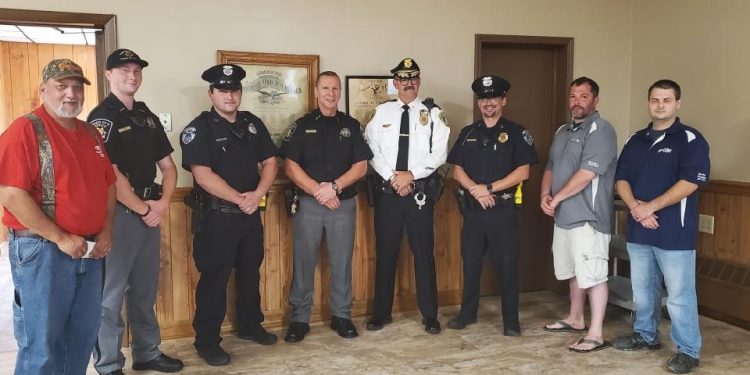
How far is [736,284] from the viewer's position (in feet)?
12.9

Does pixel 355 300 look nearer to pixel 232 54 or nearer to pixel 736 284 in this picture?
pixel 232 54

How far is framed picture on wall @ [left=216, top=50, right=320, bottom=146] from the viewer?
153 inches

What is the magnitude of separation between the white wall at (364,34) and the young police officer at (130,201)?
2.09ft

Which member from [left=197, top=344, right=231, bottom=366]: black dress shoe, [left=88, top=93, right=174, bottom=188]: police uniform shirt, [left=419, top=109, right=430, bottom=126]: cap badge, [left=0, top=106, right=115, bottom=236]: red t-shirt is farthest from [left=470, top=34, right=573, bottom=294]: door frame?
[left=0, top=106, right=115, bottom=236]: red t-shirt

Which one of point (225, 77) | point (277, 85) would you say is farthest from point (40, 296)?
point (277, 85)

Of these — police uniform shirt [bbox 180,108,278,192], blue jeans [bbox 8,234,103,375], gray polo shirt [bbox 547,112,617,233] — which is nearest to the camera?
blue jeans [bbox 8,234,103,375]

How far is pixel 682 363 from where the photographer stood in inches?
127

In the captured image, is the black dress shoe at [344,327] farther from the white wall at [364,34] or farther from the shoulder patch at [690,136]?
the shoulder patch at [690,136]

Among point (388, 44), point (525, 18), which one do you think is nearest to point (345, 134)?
point (388, 44)

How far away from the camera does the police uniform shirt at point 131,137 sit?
2.93 meters

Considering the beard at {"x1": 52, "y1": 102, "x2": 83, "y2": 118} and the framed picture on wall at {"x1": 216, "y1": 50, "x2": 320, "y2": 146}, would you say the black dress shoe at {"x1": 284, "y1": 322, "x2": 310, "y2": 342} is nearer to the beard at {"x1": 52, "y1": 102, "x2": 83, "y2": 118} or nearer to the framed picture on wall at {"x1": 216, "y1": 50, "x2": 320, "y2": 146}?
the framed picture on wall at {"x1": 216, "y1": 50, "x2": 320, "y2": 146}

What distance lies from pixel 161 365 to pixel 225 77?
160 centimetres

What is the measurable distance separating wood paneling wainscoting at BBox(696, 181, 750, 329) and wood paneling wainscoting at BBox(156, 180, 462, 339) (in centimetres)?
168

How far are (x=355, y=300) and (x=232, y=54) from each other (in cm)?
186
